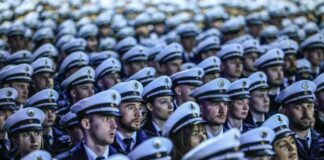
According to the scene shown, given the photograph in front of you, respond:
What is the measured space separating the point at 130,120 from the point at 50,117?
56.5 inches

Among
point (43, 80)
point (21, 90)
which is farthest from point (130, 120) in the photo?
point (43, 80)

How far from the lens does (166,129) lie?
298 inches

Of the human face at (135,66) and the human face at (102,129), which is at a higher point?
the human face at (135,66)

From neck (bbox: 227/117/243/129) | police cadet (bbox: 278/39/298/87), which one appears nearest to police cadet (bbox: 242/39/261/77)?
police cadet (bbox: 278/39/298/87)

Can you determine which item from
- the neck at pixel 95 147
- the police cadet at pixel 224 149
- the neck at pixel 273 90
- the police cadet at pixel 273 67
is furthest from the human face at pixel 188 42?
the police cadet at pixel 224 149

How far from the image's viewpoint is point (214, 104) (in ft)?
30.2

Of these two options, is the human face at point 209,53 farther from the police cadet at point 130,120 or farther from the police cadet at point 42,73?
the police cadet at point 130,120

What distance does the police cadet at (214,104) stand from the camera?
895 centimetres

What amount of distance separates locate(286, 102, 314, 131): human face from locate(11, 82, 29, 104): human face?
12.5ft

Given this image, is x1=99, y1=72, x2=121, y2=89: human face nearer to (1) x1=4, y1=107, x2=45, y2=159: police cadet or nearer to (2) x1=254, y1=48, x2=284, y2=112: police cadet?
(2) x1=254, y1=48, x2=284, y2=112: police cadet

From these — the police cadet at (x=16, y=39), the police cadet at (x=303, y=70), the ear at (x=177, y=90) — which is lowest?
the ear at (x=177, y=90)

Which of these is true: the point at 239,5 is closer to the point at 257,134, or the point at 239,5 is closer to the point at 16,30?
the point at 16,30

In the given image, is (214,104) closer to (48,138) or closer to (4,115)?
(48,138)

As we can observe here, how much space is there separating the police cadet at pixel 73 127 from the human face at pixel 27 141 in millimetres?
700
